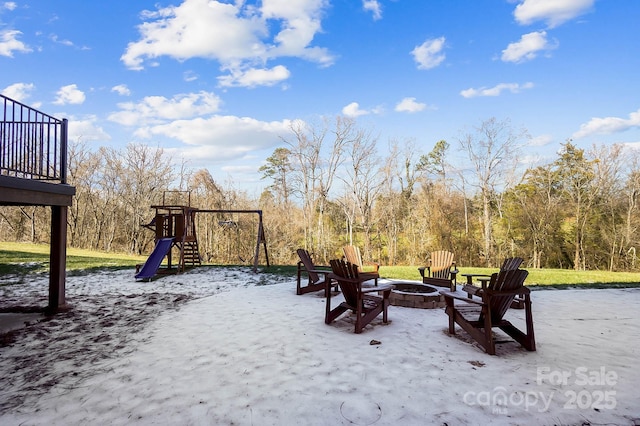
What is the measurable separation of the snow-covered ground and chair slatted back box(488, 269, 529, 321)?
42 centimetres

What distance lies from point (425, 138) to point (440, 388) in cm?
2154

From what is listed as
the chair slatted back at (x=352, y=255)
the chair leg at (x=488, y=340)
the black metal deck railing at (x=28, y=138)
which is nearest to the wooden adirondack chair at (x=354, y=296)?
the chair leg at (x=488, y=340)

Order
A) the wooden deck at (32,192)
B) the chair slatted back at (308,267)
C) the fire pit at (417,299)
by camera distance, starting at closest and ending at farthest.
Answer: the wooden deck at (32,192)
the fire pit at (417,299)
the chair slatted back at (308,267)

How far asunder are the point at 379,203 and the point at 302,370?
19607 millimetres

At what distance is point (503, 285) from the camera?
11.5 feet

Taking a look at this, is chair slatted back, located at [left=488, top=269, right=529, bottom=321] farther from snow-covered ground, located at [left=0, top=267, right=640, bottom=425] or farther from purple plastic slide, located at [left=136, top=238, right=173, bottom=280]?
purple plastic slide, located at [left=136, top=238, right=173, bottom=280]

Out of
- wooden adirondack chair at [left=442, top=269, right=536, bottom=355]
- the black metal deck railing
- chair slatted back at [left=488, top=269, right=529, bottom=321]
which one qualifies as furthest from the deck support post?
chair slatted back at [left=488, top=269, right=529, bottom=321]

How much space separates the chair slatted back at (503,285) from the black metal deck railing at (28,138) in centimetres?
605

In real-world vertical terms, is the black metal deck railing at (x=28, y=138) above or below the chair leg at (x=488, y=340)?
above

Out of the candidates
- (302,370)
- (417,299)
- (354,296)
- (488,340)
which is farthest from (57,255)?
(488,340)

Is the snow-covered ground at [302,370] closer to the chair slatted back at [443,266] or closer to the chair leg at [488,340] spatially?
the chair leg at [488,340]

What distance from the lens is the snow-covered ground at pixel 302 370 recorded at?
2.29 metres

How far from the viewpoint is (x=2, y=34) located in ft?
46.7

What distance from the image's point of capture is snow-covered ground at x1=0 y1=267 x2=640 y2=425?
7.51 feet
